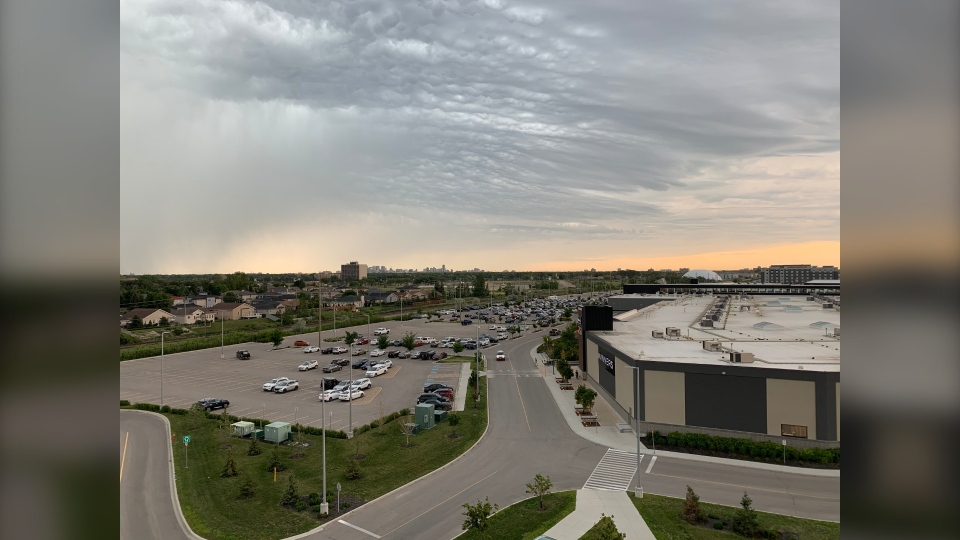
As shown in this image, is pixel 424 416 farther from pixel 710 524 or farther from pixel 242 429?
pixel 710 524

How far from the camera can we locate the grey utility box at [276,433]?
23.7 meters

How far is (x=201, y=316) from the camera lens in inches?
2916

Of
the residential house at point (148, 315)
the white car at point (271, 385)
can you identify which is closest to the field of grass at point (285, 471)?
the white car at point (271, 385)

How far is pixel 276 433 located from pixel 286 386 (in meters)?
12.0

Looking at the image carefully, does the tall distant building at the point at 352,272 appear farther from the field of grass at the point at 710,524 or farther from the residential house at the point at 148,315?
the field of grass at the point at 710,524

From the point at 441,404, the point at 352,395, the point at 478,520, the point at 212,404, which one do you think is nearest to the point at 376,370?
the point at 352,395

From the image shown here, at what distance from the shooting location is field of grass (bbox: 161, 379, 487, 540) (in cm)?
1577

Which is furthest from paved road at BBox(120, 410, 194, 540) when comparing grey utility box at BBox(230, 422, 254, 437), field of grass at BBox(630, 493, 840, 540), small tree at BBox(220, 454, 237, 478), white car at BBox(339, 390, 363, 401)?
field of grass at BBox(630, 493, 840, 540)

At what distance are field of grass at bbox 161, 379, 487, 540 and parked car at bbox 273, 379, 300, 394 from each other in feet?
23.6

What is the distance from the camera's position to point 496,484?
18609mm

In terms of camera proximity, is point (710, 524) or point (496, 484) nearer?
point (710, 524)

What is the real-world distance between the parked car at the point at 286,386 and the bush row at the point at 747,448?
2559cm
